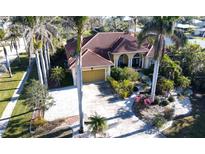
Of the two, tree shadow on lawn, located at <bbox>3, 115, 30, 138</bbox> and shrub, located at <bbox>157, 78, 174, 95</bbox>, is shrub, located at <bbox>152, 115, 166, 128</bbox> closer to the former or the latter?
shrub, located at <bbox>157, 78, 174, 95</bbox>

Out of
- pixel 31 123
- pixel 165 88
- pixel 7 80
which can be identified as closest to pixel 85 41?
pixel 7 80

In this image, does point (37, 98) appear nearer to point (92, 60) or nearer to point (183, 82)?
point (92, 60)

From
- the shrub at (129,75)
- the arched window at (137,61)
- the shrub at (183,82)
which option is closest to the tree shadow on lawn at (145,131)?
the shrub at (183,82)

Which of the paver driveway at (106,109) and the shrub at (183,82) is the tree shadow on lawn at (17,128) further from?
the shrub at (183,82)

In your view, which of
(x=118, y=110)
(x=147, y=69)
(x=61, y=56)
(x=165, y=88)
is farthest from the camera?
(x=61, y=56)
